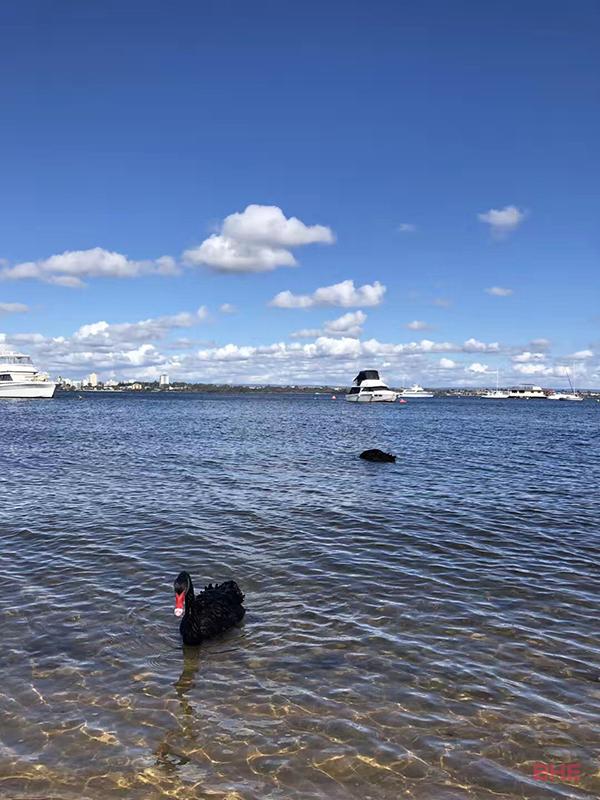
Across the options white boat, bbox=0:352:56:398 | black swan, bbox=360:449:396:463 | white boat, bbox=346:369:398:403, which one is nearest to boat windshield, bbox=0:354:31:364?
white boat, bbox=0:352:56:398

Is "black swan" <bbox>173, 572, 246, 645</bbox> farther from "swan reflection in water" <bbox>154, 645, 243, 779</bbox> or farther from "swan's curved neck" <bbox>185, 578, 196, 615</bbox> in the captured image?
"swan reflection in water" <bbox>154, 645, 243, 779</bbox>

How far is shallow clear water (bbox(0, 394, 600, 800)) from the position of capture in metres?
7.16

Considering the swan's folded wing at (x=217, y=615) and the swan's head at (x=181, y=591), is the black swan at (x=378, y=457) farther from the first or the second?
the swan's head at (x=181, y=591)

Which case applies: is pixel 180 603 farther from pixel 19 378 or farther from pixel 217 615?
pixel 19 378

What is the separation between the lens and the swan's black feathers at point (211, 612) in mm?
10477

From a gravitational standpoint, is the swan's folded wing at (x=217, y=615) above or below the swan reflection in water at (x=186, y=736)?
above

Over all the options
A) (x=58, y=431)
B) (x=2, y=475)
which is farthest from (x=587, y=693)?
(x=58, y=431)

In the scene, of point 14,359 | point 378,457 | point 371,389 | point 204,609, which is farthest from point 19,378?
point 204,609

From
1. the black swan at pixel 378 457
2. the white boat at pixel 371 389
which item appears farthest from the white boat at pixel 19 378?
the black swan at pixel 378 457

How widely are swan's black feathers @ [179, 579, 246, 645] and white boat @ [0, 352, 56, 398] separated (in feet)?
469

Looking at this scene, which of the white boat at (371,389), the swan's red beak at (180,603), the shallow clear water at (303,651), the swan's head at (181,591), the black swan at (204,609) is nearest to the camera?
the shallow clear water at (303,651)

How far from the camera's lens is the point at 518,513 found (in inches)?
853

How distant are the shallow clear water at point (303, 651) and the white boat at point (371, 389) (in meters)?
146

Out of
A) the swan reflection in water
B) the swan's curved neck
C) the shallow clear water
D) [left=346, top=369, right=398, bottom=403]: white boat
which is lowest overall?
the swan reflection in water
